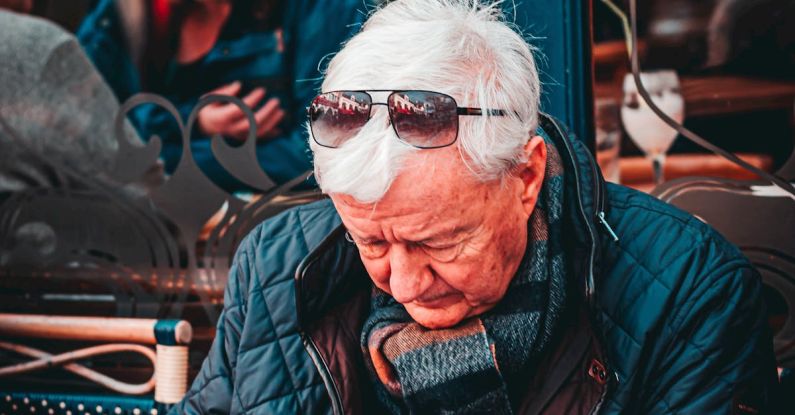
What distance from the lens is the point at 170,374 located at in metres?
2.40

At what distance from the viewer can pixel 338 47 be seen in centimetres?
261

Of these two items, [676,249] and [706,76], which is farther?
[706,76]

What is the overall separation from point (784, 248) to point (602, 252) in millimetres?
784

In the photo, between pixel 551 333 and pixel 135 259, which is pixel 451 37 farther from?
pixel 135 259

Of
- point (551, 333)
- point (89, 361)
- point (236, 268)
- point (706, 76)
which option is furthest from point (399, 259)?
point (89, 361)

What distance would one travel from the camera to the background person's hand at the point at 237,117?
2715 mm

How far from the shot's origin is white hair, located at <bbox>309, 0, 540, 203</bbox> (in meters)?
1.59

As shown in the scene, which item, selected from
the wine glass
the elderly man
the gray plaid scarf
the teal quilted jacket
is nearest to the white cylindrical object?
the teal quilted jacket

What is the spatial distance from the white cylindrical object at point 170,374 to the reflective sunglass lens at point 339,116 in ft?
3.23

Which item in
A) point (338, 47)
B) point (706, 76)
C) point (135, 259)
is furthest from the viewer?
point (135, 259)

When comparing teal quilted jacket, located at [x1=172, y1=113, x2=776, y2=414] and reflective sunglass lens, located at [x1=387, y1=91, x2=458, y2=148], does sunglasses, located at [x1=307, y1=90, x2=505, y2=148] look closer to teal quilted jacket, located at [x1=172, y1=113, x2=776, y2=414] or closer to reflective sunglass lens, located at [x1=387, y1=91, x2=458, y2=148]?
reflective sunglass lens, located at [x1=387, y1=91, x2=458, y2=148]

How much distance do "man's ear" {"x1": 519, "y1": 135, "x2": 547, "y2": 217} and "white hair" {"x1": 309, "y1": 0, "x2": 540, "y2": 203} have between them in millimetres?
31

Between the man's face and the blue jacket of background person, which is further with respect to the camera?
the blue jacket of background person

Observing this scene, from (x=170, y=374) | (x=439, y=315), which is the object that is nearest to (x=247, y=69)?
(x=170, y=374)
